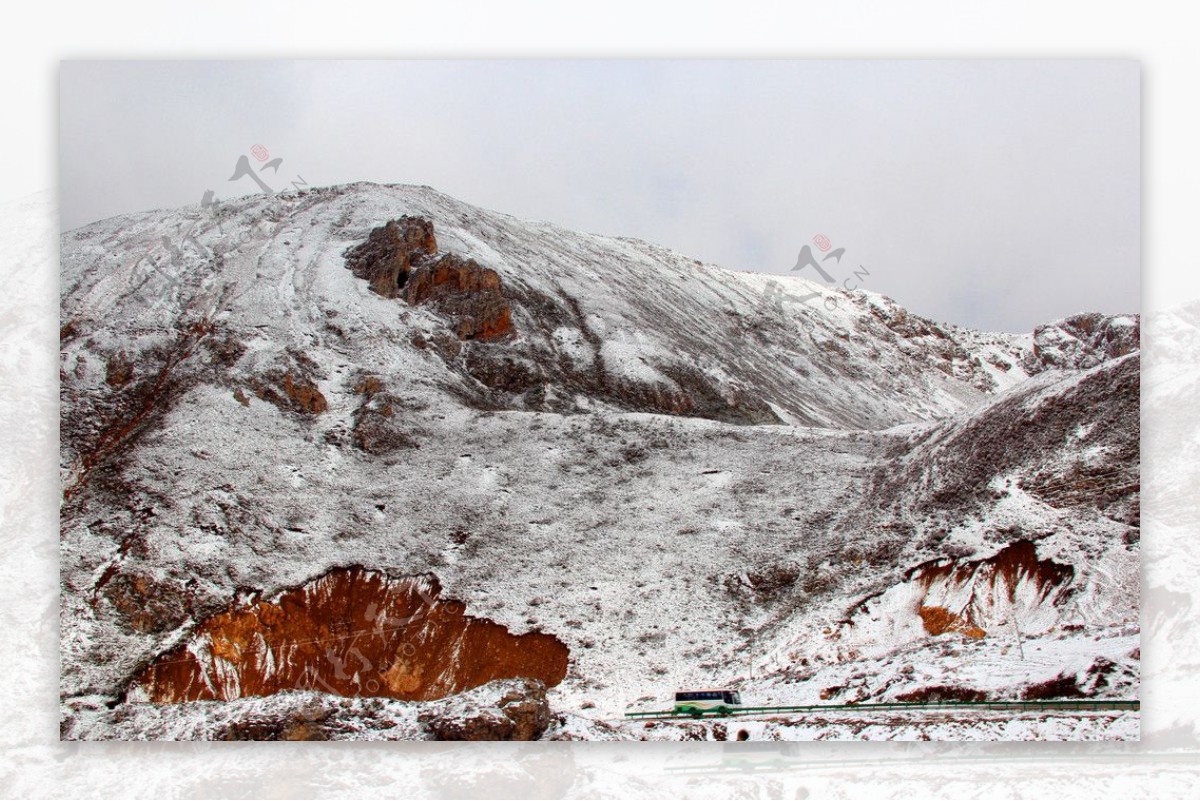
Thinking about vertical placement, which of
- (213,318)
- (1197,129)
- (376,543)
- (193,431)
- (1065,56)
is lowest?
(376,543)

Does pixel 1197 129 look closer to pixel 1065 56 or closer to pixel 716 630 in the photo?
pixel 1065 56

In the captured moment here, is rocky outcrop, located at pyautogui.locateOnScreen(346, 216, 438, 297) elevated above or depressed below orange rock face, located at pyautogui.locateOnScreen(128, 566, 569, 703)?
above

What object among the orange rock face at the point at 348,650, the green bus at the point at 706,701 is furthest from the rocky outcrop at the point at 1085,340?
the orange rock face at the point at 348,650

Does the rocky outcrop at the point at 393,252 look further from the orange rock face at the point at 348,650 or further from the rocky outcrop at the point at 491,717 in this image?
the rocky outcrop at the point at 491,717

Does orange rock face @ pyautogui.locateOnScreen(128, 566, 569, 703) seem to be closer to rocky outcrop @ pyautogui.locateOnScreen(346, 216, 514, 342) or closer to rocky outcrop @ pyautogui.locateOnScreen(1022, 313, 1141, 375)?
rocky outcrop @ pyautogui.locateOnScreen(1022, 313, 1141, 375)

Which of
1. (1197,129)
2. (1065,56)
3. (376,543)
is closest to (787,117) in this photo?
(1065,56)

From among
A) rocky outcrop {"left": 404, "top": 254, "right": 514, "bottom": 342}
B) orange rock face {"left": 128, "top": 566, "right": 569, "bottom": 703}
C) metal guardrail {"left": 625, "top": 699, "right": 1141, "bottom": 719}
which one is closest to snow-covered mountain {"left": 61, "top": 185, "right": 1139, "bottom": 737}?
orange rock face {"left": 128, "top": 566, "right": 569, "bottom": 703}

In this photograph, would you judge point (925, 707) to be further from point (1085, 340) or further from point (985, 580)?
point (1085, 340)
